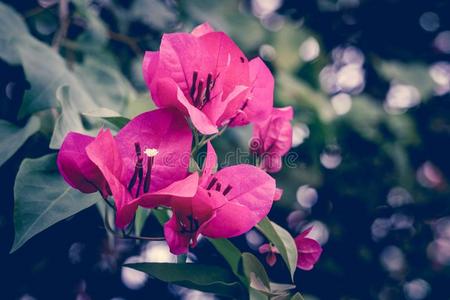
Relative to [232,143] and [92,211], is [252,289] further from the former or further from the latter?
[232,143]

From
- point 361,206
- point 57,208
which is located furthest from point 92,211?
point 361,206

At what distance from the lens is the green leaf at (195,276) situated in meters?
0.48

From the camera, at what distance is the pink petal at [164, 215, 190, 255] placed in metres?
0.43

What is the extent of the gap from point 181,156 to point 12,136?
0.28m

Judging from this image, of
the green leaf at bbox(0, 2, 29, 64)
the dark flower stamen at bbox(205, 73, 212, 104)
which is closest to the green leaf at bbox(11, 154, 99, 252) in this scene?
the dark flower stamen at bbox(205, 73, 212, 104)

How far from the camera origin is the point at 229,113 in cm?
47

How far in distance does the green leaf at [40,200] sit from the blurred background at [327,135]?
1.17 feet

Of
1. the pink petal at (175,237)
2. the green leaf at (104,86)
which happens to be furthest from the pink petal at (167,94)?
the green leaf at (104,86)

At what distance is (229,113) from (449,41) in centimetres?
136

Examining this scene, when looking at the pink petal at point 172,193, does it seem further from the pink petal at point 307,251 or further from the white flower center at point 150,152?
the pink petal at point 307,251

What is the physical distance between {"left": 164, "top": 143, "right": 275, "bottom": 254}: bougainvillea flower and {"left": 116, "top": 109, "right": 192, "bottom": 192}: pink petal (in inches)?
1.0

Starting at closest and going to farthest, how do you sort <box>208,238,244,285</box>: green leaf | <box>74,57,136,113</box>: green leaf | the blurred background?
<box>208,238,244,285</box>: green leaf
<box>74,57,136,113</box>: green leaf
the blurred background

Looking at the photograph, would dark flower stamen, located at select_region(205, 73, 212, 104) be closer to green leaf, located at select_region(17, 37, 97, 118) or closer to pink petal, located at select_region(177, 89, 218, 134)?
pink petal, located at select_region(177, 89, 218, 134)

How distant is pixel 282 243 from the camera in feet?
1.58
